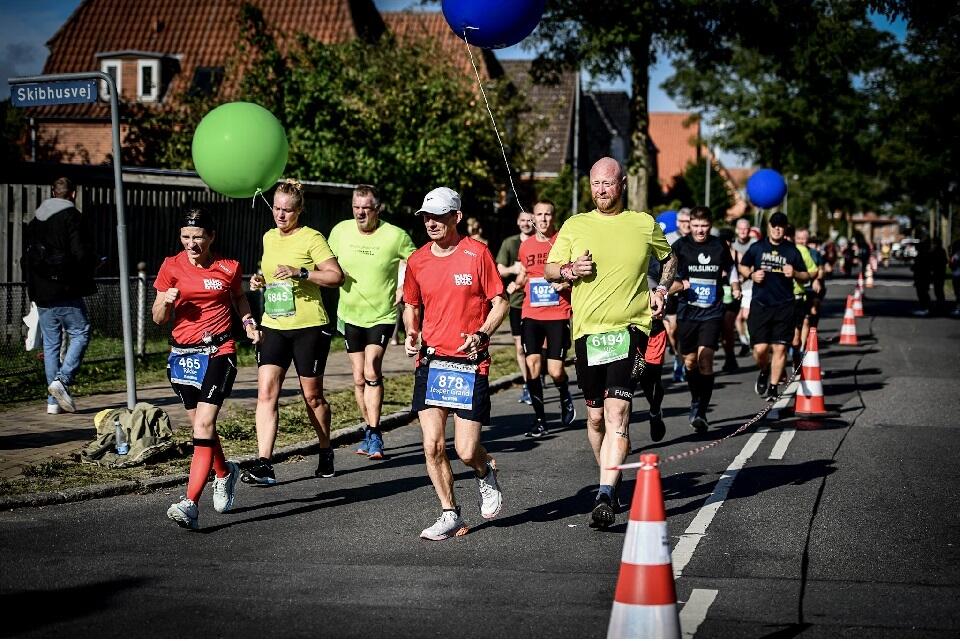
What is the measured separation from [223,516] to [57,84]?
13.7 ft

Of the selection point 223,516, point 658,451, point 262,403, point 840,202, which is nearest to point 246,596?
point 223,516

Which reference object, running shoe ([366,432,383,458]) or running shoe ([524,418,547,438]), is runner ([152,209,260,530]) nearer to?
running shoe ([366,432,383,458])

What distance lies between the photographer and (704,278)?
11.7m

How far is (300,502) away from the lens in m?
7.96

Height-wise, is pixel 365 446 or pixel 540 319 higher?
pixel 540 319

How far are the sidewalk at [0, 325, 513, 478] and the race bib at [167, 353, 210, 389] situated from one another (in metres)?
1.80

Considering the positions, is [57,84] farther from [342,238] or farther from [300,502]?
[300,502]

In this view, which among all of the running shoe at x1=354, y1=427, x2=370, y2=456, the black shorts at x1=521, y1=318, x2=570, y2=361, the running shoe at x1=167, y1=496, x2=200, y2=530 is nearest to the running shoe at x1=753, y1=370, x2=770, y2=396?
the black shorts at x1=521, y1=318, x2=570, y2=361

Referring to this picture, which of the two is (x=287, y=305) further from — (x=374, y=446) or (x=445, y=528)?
(x=445, y=528)

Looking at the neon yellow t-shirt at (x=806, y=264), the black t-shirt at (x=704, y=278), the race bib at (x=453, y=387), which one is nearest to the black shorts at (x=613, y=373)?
the race bib at (x=453, y=387)

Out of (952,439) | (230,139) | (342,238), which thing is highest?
(230,139)

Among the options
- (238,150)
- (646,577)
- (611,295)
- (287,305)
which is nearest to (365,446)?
(287,305)

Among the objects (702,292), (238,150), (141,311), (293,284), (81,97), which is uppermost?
(81,97)

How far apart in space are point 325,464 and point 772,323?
598cm
